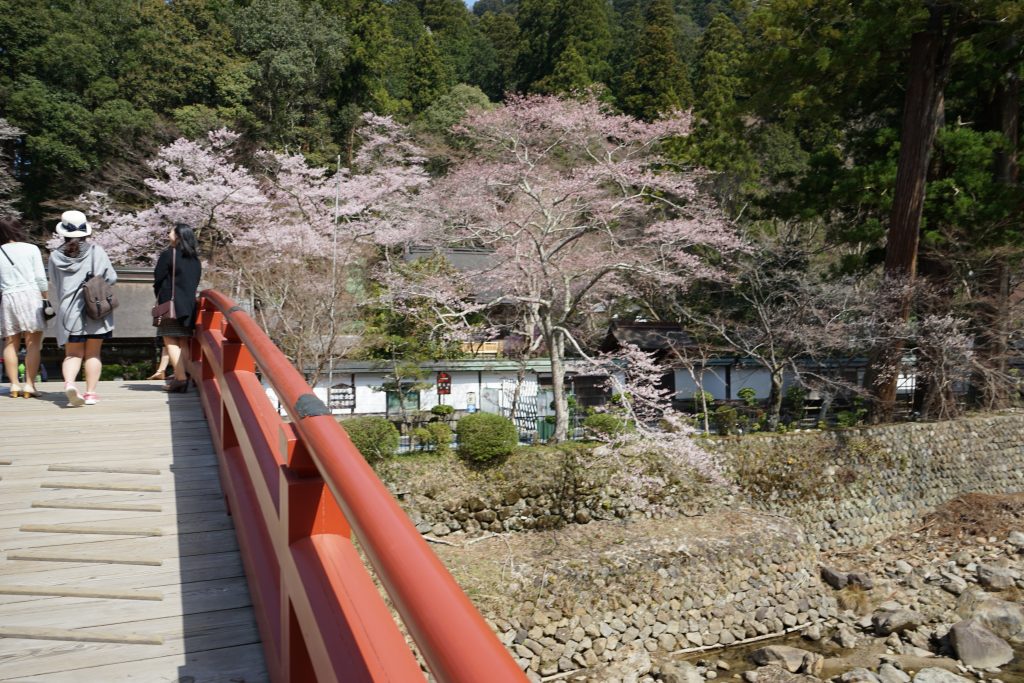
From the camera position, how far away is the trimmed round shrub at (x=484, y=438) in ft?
40.8

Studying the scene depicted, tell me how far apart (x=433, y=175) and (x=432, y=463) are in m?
14.8

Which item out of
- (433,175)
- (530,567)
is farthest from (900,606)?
(433,175)

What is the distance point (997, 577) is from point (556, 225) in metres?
10.3

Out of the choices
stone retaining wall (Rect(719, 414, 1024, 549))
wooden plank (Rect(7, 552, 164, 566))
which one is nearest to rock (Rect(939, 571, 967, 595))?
stone retaining wall (Rect(719, 414, 1024, 549))

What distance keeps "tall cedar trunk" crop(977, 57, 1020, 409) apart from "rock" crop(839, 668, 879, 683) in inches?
375

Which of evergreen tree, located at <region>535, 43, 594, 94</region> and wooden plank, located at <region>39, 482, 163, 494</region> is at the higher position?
evergreen tree, located at <region>535, 43, 594, 94</region>

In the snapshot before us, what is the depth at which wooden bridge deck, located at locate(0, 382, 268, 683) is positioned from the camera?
6.63ft

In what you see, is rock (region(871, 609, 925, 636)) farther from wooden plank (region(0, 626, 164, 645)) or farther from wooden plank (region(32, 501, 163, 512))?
wooden plank (region(0, 626, 164, 645))

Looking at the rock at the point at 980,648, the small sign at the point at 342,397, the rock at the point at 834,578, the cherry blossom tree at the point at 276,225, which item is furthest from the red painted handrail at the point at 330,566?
the small sign at the point at 342,397

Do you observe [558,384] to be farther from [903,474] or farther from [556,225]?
[903,474]

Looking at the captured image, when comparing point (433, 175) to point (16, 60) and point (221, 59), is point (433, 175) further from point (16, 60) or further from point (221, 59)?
point (16, 60)

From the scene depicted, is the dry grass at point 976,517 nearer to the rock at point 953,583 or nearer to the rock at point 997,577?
the rock at point 997,577

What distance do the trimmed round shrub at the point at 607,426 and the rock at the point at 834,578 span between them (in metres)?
4.42

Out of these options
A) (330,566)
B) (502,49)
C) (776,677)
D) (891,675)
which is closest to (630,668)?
(776,677)
